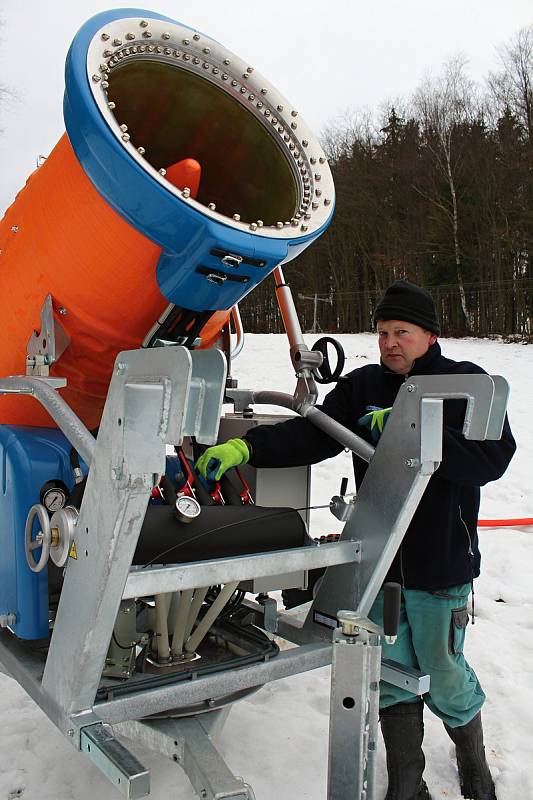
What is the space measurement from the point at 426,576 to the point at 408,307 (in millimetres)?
883

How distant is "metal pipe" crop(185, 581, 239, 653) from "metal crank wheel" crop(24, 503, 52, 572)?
1.77 feet

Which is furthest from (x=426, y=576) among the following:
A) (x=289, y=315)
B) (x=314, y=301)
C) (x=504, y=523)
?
(x=314, y=301)

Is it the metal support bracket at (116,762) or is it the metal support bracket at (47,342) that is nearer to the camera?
the metal support bracket at (116,762)

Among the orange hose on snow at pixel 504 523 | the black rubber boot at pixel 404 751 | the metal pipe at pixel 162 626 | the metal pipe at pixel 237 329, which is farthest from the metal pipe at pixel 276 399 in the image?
the orange hose on snow at pixel 504 523

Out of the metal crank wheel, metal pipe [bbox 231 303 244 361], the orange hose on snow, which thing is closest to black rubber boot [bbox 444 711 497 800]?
the metal crank wheel

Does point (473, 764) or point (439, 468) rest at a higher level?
point (439, 468)

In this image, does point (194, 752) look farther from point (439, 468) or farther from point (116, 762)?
point (439, 468)

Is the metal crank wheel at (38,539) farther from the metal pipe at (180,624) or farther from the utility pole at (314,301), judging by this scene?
the utility pole at (314,301)

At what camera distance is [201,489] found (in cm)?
240

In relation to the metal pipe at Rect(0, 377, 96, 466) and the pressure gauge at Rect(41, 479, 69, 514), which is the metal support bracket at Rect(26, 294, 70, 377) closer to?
the metal pipe at Rect(0, 377, 96, 466)

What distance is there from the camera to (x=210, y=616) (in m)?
2.21

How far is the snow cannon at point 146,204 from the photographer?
1.87 meters

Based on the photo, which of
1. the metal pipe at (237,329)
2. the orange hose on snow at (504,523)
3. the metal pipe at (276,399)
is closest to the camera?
the metal pipe at (276,399)

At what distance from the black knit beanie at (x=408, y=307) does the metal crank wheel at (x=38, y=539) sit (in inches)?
50.5
